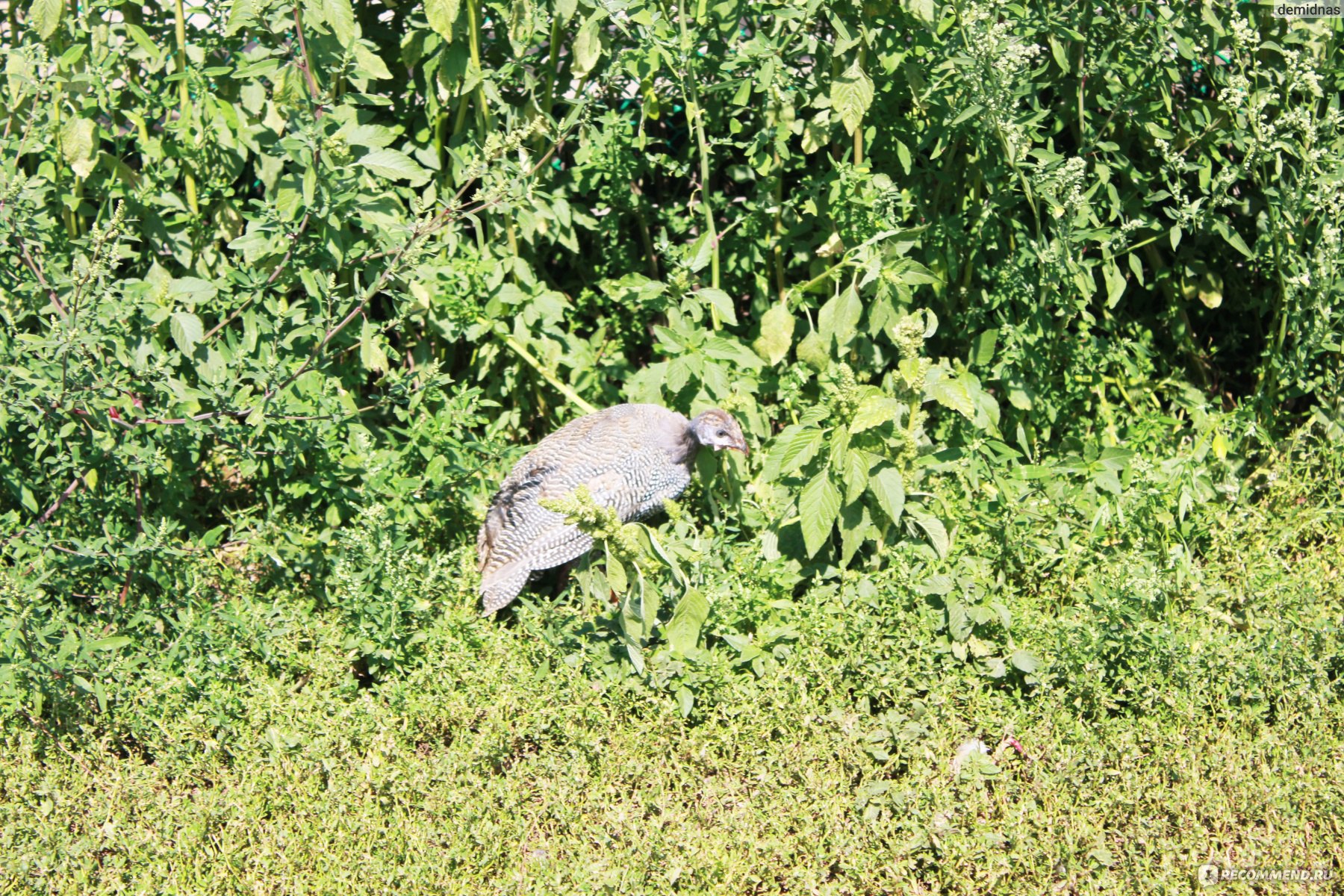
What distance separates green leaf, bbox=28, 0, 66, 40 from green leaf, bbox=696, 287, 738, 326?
2.65 meters

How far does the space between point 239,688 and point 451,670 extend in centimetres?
74

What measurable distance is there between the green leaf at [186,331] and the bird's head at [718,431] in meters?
1.94

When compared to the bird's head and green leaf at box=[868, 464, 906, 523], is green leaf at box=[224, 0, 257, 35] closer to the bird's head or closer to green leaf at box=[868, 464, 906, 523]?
the bird's head

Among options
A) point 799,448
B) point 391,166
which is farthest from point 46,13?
point 799,448

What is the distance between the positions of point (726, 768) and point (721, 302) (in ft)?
6.77

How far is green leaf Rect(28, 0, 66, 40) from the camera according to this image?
15.3ft

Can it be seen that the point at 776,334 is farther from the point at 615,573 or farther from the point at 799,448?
the point at 615,573

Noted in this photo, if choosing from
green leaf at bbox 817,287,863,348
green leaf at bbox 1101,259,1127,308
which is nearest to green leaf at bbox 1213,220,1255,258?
green leaf at bbox 1101,259,1127,308

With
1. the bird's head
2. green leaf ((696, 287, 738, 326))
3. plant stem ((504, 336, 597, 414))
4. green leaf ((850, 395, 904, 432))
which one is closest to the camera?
green leaf ((850, 395, 904, 432))

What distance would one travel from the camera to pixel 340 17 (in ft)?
14.9

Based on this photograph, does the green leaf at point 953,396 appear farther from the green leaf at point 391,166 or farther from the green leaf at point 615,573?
the green leaf at point 391,166

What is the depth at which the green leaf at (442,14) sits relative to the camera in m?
4.77

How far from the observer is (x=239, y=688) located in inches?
176

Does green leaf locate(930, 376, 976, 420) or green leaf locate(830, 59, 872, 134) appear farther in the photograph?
green leaf locate(830, 59, 872, 134)
